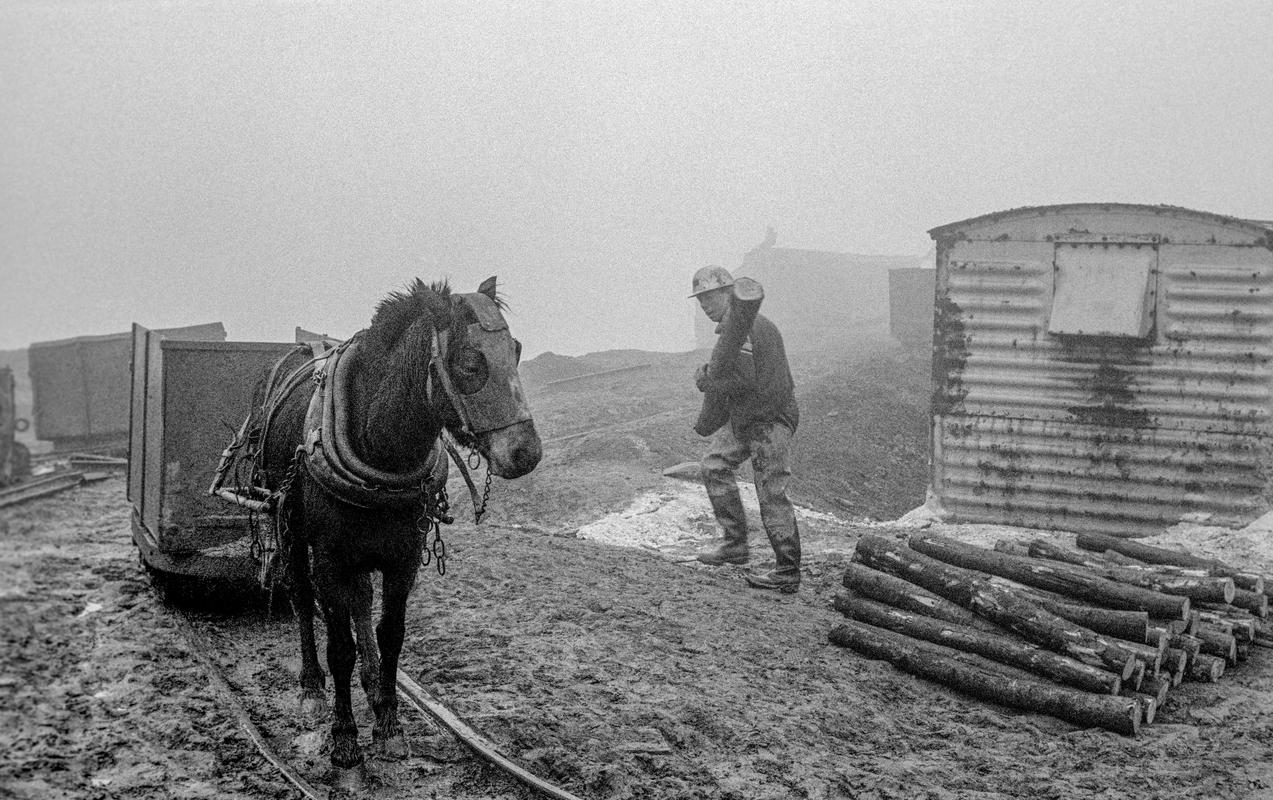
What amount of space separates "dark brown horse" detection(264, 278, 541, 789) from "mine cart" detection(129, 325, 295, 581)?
5.41 feet

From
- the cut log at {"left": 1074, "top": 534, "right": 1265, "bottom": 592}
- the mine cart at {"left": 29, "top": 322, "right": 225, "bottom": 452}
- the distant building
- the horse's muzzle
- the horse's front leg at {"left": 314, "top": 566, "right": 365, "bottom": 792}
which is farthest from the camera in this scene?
the distant building

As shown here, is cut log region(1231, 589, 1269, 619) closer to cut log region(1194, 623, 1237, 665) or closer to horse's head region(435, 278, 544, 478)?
cut log region(1194, 623, 1237, 665)

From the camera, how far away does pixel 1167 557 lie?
683 cm

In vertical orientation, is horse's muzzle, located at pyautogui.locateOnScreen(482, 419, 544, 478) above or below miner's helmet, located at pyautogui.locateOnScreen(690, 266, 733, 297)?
below

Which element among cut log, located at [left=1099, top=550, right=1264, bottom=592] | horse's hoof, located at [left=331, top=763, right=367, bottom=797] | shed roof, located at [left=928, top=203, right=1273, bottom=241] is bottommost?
horse's hoof, located at [left=331, top=763, right=367, bottom=797]

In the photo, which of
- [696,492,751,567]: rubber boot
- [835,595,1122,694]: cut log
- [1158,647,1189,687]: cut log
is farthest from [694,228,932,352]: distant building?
[1158,647,1189,687]: cut log

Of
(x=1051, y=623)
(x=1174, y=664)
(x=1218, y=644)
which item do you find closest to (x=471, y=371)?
(x=1051, y=623)

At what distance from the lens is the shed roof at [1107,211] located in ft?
27.5

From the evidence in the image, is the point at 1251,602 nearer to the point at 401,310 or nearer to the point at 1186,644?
the point at 1186,644

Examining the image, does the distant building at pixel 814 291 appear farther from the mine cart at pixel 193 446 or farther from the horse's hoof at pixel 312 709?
the horse's hoof at pixel 312 709

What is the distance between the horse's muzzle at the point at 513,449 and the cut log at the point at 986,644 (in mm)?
3287

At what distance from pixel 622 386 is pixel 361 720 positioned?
16264mm

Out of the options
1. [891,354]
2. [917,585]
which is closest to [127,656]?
[917,585]

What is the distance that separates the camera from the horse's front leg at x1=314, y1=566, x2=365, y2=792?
3.74 metres
